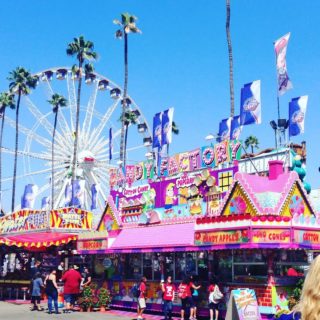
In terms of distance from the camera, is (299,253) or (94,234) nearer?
(299,253)

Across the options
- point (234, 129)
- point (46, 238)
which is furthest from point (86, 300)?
point (234, 129)

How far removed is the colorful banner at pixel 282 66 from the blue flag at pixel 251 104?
0.98m

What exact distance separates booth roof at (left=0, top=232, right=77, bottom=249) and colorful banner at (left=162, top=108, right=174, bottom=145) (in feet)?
21.4

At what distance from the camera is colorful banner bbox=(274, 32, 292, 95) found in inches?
942

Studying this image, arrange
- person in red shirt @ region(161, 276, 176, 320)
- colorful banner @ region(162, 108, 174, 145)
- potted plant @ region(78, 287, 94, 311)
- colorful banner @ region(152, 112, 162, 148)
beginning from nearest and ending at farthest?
person in red shirt @ region(161, 276, 176, 320)
potted plant @ region(78, 287, 94, 311)
colorful banner @ region(162, 108, 174, 145)
colorful banner @ region(152, 112, 162, 148)

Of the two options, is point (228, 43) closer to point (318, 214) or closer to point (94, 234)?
point (94, 234)

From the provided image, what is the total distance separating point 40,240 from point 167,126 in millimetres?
8261

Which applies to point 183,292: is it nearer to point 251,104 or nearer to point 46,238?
point 251,104

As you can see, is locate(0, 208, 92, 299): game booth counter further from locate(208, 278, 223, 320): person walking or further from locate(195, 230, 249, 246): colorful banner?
locate(208, 278, 223, 320): person walking

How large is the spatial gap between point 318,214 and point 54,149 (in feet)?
138

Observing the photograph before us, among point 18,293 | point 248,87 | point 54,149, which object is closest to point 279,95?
point 248,87

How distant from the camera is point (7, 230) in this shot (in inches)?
1357

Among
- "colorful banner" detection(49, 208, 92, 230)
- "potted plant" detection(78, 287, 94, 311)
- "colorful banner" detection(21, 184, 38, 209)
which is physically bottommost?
"potted plant" detection(78, 287, 94, 311)

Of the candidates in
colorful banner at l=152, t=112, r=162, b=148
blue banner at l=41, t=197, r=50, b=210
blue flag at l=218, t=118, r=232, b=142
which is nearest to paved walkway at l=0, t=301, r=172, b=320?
colorful banner at l=152, t=112, r=162, b=148
